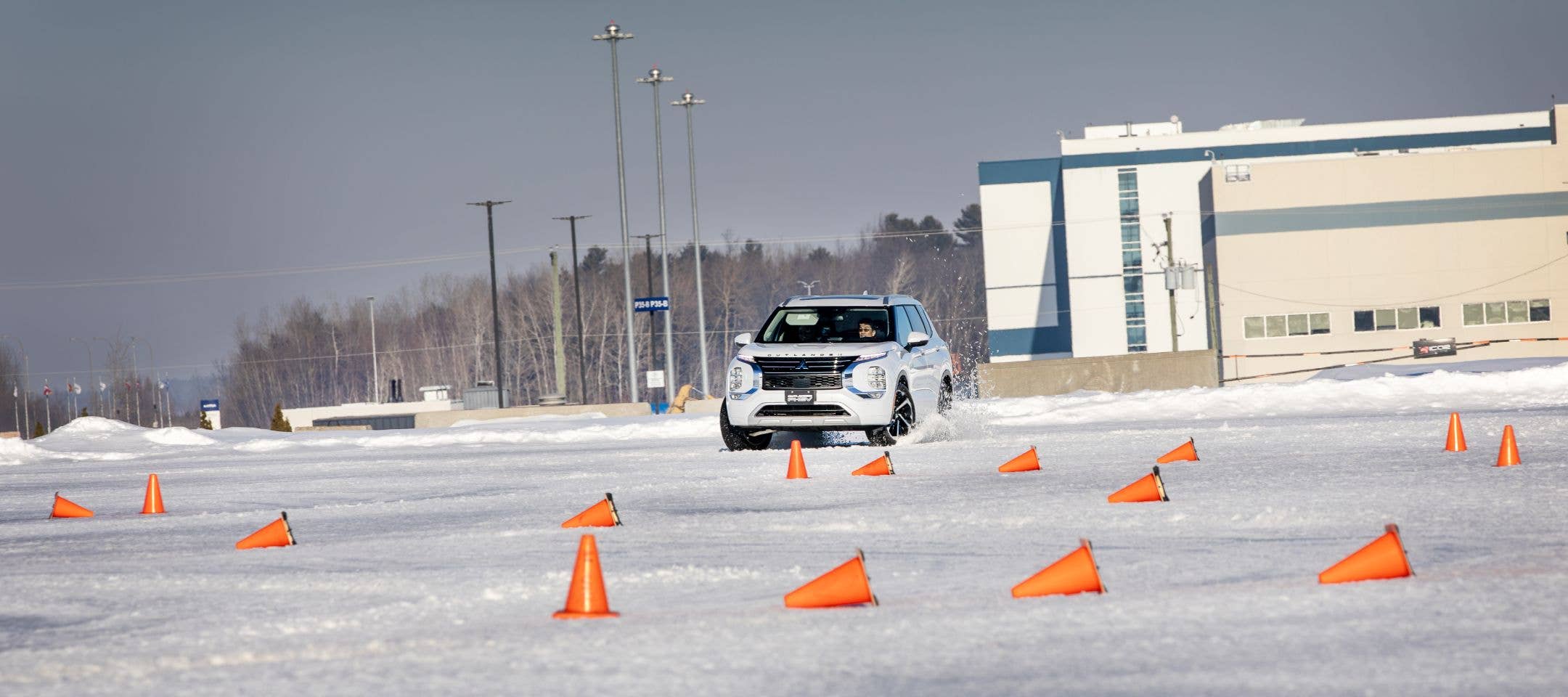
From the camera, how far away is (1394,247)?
8744 cm

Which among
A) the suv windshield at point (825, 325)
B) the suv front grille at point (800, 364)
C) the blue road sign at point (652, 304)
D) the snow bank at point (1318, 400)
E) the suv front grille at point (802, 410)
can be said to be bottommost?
the snow bank at point (1318, 400)

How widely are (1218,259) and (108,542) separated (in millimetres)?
83864

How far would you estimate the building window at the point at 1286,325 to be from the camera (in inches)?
3467

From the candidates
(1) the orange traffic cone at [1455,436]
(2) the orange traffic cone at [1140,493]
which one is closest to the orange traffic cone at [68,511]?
(2) the orange traffic cone at [1140,493]

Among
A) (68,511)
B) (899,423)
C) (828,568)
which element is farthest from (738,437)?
(828,568)

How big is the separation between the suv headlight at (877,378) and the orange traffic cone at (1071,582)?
11.2m

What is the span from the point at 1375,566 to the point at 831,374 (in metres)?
11.4

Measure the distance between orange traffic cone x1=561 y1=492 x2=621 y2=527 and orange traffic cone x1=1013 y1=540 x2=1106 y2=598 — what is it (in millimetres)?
4220

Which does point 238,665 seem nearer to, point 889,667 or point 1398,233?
point 889,667

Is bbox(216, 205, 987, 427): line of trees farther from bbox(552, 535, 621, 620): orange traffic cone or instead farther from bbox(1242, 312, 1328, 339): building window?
bbox(552, 535, 621, 620): orange traffic cone

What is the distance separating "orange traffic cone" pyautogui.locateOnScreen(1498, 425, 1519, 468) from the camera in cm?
1292

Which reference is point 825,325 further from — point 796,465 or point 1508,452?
point 1508,452

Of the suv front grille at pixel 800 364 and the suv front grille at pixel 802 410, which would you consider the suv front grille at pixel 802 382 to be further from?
the suv front grille at pixel 802 410

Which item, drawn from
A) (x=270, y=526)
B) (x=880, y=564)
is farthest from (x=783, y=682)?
(x=270, y=526)
